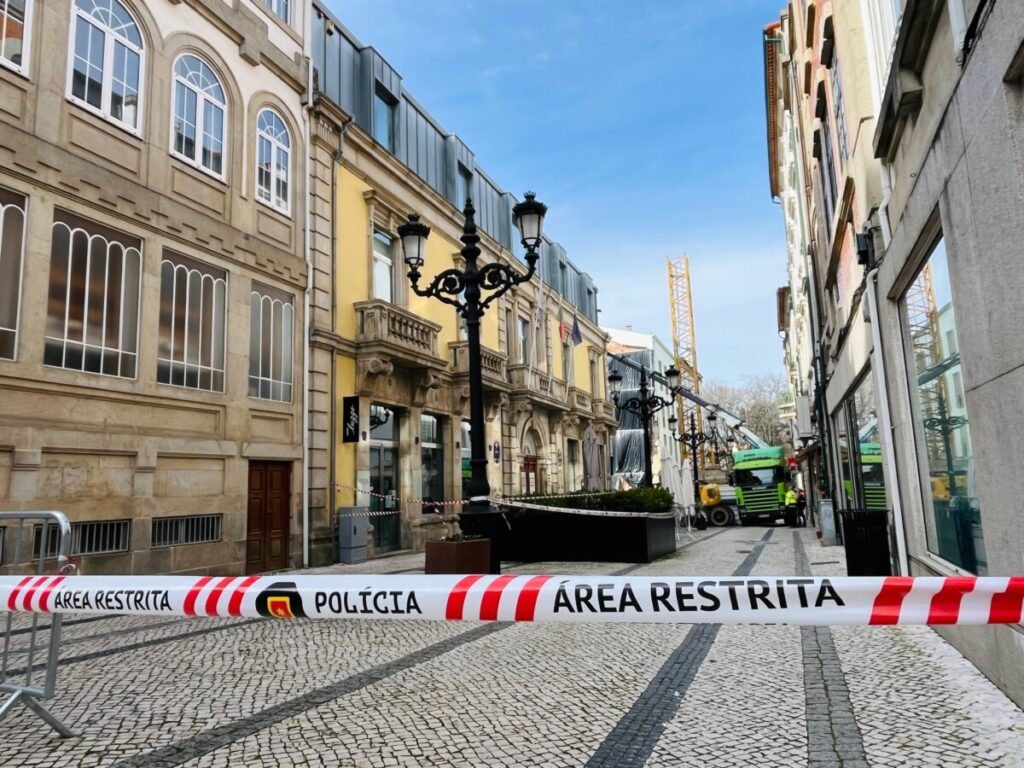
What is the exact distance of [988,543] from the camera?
13.5 ft

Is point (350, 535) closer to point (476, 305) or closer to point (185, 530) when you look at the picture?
point (185, 530)

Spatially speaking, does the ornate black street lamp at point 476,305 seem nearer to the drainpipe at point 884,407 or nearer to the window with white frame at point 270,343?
the drainpipe at point 884,407

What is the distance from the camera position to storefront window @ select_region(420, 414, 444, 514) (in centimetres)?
1852

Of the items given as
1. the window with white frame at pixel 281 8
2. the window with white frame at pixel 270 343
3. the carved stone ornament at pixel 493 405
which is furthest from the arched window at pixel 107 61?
the carved stone ornament at pixel 493 405

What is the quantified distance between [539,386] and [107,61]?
17.8 meters

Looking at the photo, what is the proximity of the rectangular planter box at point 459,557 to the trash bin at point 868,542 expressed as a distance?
4.10 m

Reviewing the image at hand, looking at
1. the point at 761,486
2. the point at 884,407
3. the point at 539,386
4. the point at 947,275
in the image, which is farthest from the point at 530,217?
the point at 761,486

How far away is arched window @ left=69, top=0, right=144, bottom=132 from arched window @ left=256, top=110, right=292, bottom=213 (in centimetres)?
275

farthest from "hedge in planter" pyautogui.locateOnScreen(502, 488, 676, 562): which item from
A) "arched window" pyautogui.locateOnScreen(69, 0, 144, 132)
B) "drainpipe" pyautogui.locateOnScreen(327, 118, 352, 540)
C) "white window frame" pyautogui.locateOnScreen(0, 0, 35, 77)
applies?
"white window frame" pyautogui.locateOnScreen(0, 0, 35, 77)

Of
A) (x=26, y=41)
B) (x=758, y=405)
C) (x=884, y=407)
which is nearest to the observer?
(x=884, y=407)

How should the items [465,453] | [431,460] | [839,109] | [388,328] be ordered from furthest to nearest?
1. [465,453]
2. [431,460]
3. [388,328]
4. [839,109]

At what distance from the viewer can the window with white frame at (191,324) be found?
10953 millimetres

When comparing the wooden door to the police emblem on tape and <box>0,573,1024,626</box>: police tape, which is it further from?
the police emblem on tape

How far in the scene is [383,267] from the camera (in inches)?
693
